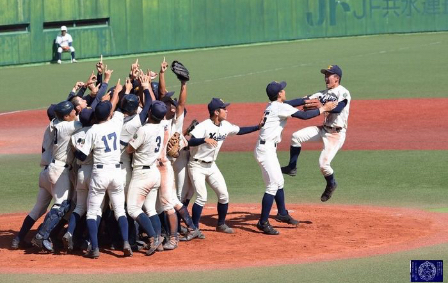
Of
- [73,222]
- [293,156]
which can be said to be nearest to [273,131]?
[293,156]

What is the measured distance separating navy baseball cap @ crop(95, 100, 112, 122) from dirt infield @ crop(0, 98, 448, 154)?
26.5ft

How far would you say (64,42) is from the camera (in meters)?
33.4

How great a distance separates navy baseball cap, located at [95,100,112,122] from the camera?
31.6 feet

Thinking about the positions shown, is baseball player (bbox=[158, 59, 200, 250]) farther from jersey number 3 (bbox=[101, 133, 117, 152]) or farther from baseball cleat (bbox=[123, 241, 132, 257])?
jersey number 3 (bbox=[101, 133, 117, 152])

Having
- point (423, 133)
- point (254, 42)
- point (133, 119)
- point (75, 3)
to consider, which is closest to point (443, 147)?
point (423, 133)

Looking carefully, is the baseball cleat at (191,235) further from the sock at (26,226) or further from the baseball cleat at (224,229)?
the sock at (26,226)

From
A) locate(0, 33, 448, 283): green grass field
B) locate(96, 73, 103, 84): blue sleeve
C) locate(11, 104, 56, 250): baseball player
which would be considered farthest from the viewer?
locate(96, 73, 103, 84): blue sleeve

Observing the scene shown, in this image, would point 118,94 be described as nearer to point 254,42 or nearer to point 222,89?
point 222,89

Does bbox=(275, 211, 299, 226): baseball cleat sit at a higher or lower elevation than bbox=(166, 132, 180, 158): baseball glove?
lower

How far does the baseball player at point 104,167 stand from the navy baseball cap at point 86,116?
0.29ft

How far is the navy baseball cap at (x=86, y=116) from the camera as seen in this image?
32.0 feet

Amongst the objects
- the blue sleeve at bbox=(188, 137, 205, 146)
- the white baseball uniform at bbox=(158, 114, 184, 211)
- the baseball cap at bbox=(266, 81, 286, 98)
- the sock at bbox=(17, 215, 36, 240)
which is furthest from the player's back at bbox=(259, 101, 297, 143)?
the sock at bbox=(17, 215, 36, 240)

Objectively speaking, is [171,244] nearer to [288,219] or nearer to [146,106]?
[146,106]

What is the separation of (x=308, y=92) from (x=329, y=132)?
13.2 metres
